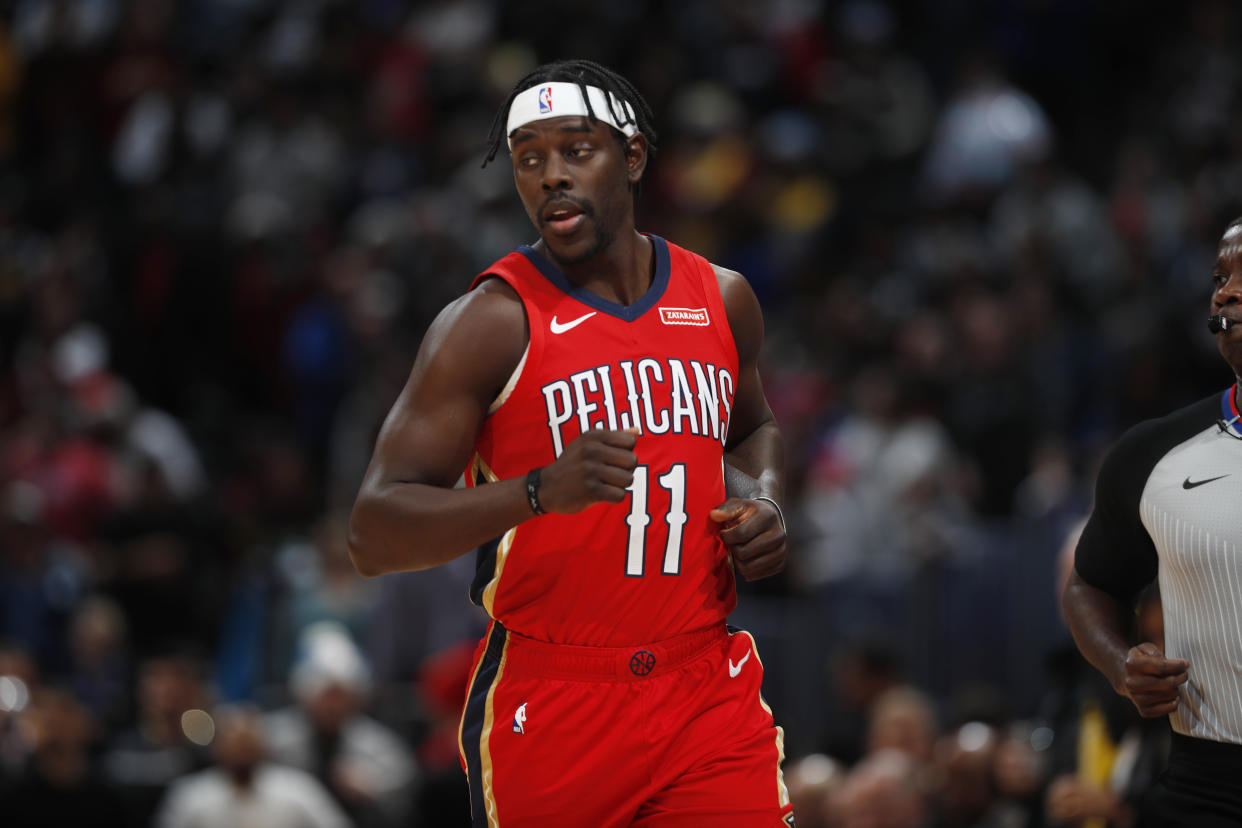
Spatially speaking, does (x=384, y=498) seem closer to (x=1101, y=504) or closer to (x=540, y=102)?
(x=540, y=102)

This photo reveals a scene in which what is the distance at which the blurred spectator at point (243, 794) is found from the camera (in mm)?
8438

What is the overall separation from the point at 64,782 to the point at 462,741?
5178mm

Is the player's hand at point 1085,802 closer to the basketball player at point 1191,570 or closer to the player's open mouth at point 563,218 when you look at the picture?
the basketball player at point 1191,570

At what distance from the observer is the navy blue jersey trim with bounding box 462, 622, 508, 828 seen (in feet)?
13.0

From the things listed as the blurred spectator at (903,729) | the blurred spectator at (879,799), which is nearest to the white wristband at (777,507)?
the blurred spectator at (879,799)

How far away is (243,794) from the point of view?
8.53 m

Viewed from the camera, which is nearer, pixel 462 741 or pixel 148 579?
pixel 462 741

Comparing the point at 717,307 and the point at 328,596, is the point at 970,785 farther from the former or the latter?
the point at 328,596

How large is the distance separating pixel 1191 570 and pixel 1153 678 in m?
0.28

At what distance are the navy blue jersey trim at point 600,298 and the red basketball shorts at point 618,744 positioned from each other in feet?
2.65

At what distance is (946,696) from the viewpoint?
29.5ft

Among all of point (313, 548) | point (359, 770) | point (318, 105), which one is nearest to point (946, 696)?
point (359, 770)

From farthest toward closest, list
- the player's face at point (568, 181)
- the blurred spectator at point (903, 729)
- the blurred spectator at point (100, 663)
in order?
the blurred spectator at point (100, 663), the blurred spectator at point (903, 729), the player's face at point (568, 181)

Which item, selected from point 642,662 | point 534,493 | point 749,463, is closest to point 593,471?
point 534,493
